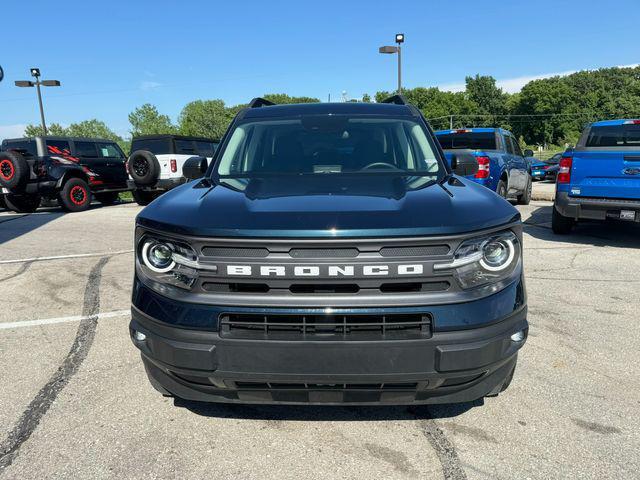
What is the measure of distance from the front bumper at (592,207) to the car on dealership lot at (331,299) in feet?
18.5

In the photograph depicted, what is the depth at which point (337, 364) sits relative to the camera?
78.3 inches

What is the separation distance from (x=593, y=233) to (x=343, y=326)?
802cm

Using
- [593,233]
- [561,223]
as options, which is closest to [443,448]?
[561,223]

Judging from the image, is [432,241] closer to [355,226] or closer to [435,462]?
[355,226]

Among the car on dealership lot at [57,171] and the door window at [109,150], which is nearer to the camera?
the car on dealership lot at [57,171]

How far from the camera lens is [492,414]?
266 centimetres

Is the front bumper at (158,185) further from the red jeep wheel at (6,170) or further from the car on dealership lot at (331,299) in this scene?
the car on dealership lot at (331,299)

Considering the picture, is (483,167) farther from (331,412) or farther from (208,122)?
(208,122)

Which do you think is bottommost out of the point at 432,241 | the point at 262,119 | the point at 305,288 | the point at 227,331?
the point at 227,331

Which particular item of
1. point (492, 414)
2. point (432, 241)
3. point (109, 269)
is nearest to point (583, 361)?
point (492, 414)

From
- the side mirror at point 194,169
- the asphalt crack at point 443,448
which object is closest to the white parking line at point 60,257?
the side mirror at point 194,169

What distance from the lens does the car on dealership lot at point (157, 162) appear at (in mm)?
12953

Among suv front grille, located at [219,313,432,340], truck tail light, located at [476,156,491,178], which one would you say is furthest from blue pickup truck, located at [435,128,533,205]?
suv front grille, located at [219,313,432,340]

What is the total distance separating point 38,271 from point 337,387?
214 inches
